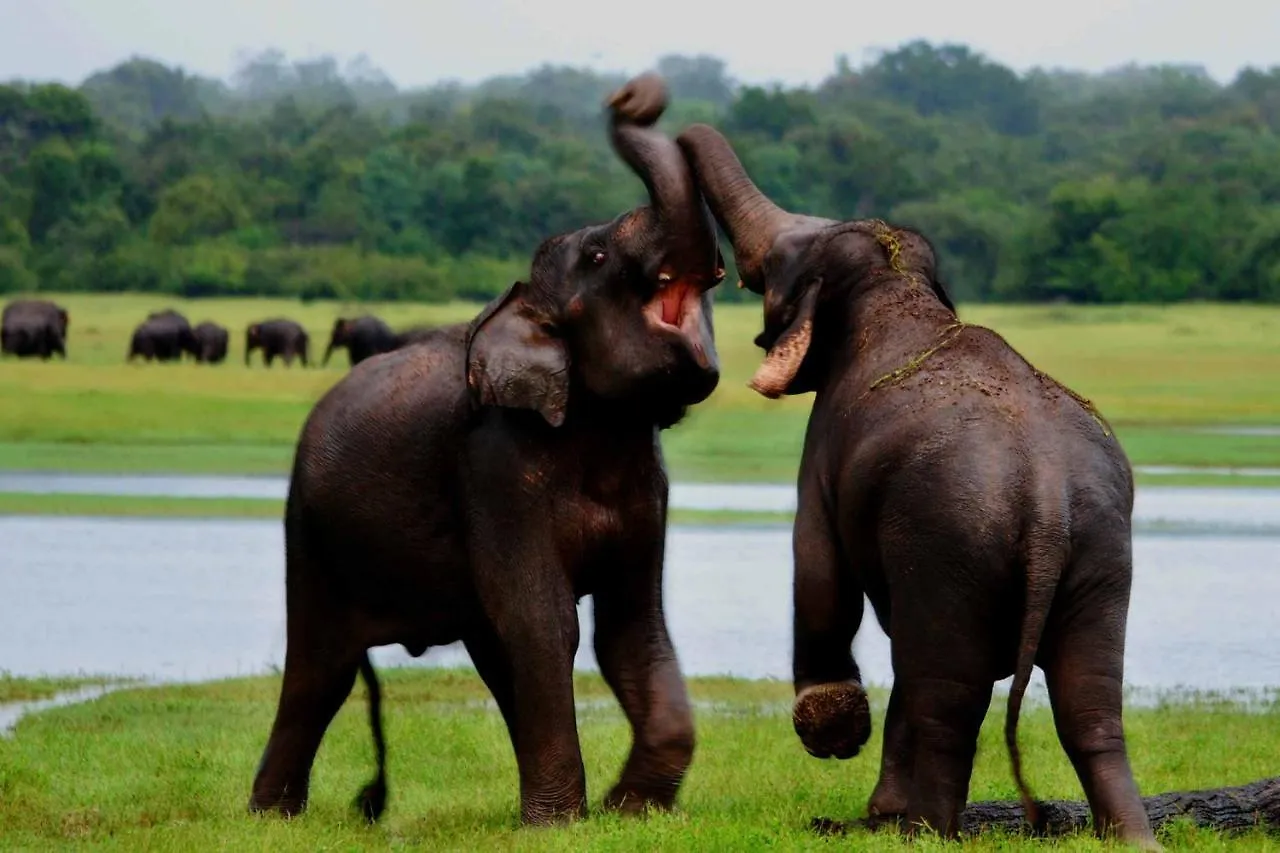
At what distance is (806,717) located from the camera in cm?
877

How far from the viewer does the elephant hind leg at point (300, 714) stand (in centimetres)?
983

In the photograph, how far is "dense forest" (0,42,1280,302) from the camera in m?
67.4

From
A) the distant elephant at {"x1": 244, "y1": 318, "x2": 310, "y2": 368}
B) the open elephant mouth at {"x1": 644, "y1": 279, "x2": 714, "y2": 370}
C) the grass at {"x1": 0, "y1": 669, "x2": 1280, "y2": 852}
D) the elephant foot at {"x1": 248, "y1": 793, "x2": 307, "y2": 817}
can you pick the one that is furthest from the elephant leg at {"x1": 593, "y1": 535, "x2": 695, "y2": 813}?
the distant elephant at {"x1": 244, "y1": 318, "x2": 310, "y2": 368}

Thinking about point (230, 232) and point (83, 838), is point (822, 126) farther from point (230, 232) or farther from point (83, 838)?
point (83, 838)

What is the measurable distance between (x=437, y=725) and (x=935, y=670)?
15.5ft

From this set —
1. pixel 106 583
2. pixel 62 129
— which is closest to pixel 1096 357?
pixel 106 583

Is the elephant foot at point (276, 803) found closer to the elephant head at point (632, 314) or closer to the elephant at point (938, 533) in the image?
the elephant head at point (632, 314)

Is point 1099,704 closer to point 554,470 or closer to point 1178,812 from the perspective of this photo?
point 1178,812

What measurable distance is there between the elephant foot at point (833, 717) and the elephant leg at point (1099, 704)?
91 centimetres

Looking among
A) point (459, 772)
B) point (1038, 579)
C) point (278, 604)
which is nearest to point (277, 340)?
point (278, 604)

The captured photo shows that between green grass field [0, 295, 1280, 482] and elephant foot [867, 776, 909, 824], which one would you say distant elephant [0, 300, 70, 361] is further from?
elephant foot [867, 776, 909, 824]

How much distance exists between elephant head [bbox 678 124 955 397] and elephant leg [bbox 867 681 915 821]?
1.28 metres

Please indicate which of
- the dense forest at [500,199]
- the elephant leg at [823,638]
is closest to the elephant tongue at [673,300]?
the elephant leg at [823,638]

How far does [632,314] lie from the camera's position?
8922mm
